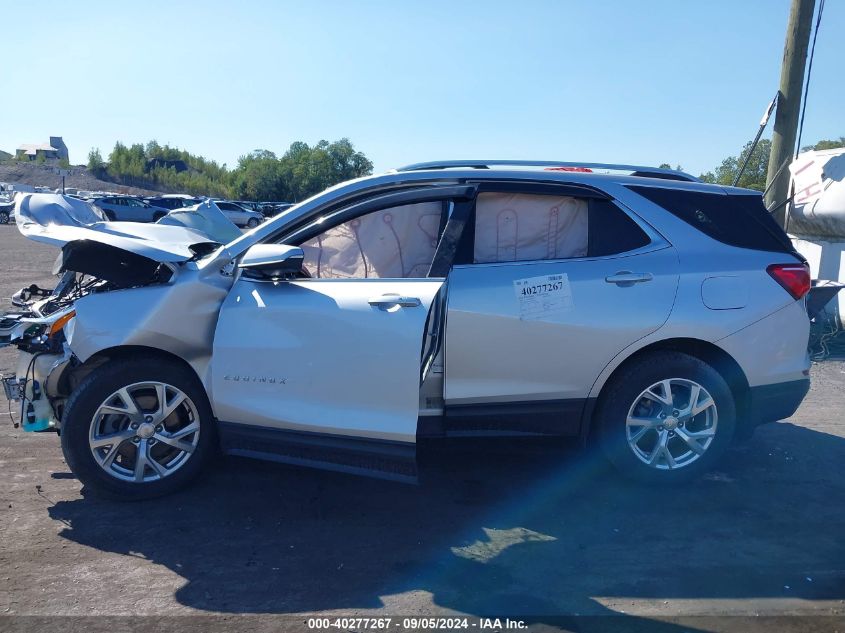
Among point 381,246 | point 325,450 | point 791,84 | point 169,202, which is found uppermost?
point 169,202

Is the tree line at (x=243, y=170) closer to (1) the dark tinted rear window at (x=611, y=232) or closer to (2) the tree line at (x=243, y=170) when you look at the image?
(2) the tree line at (x=243, y=170)

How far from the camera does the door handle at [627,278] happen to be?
14.6 ft

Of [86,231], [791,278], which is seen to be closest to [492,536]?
[791,278]

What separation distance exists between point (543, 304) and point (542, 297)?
0.14 feet

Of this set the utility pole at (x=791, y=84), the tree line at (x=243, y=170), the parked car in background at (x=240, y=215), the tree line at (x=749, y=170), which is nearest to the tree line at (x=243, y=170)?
the tree line at (x=243, y=170)

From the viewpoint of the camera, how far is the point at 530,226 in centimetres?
461

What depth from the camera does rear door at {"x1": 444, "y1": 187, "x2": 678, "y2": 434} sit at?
4.31 metres

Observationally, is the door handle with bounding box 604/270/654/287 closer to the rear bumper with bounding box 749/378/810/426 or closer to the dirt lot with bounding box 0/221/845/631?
the rear bumper with bounding box 749/378/810/426

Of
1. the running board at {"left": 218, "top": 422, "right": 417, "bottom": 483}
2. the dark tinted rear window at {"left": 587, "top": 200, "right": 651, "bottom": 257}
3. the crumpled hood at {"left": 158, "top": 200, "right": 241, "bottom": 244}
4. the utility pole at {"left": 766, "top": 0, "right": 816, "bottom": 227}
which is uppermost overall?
the utility pole at {"left": 766, "top": 0, "right": 816, "bottom": 227}

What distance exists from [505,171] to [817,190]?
6.33m

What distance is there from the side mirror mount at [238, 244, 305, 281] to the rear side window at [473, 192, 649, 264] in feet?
3.81

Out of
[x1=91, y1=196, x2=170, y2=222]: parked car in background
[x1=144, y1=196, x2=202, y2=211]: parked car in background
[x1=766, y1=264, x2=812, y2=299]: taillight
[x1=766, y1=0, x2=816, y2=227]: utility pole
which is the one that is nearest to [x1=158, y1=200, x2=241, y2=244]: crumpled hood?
[x1=766, y1=264, x2=812, y2=299]: taillight

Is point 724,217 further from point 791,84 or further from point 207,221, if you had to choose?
point 791,84

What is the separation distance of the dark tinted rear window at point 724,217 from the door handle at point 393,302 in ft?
5.52
